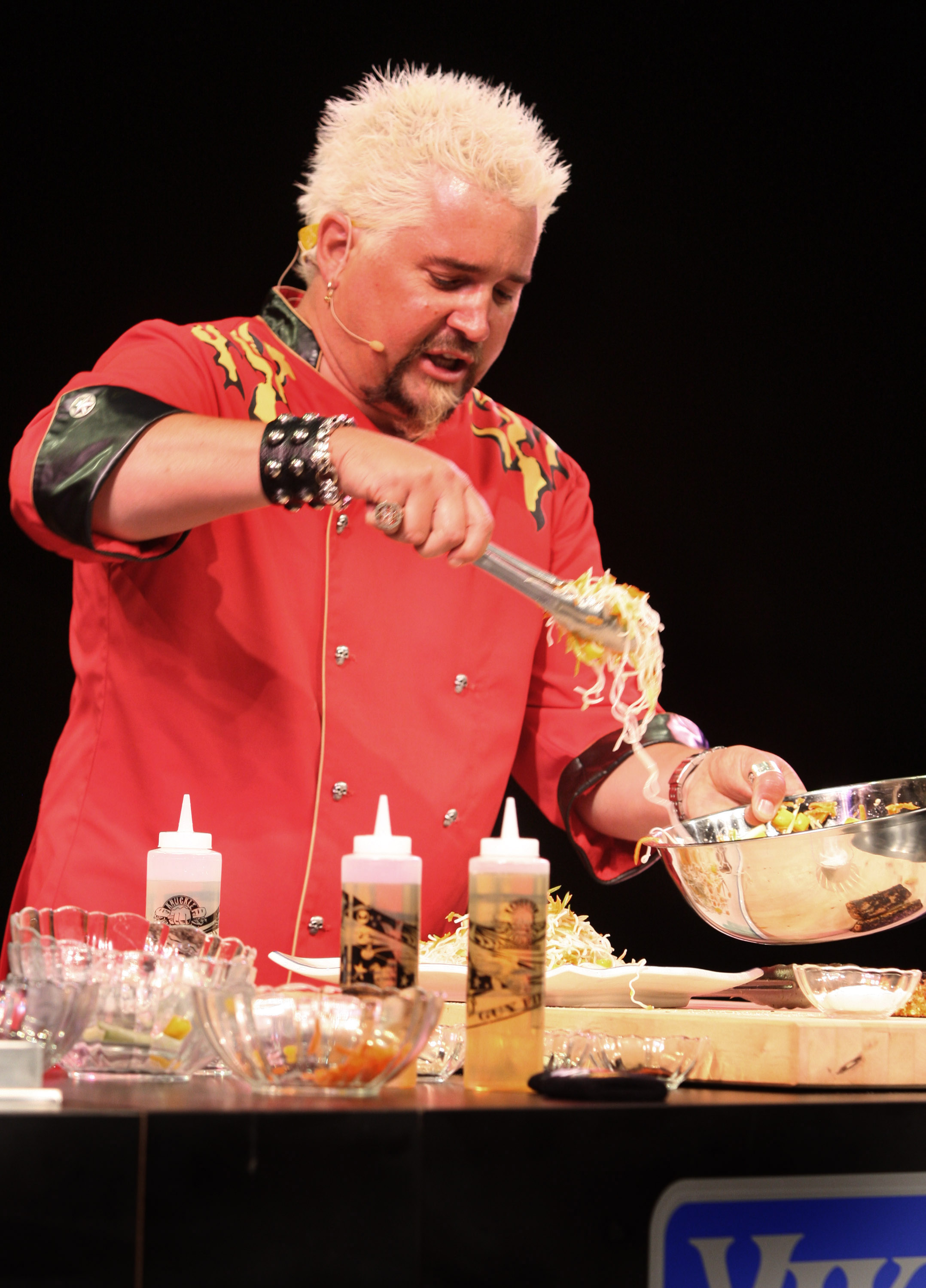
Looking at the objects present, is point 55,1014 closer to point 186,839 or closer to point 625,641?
point 186,839

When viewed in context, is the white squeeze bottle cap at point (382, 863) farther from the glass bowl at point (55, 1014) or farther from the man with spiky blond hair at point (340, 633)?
the man with spiky blond hair at point (340, 633)

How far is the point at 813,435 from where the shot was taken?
3.24 m

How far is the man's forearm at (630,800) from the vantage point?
183 cm

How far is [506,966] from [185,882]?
1.21 ft

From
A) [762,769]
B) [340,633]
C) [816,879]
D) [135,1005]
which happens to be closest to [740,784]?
[762,769]

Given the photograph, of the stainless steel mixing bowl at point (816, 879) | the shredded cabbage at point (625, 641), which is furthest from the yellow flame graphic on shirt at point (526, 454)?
the stainless steel mixing bowl at point (816, 879)

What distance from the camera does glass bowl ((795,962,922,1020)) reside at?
1200mm

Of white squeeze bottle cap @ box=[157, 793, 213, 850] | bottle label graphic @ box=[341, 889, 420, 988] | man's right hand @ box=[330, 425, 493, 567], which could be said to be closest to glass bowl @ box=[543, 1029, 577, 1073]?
bottle label graphic @ box=[341, 889, 420, 988]

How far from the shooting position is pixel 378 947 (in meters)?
0.95

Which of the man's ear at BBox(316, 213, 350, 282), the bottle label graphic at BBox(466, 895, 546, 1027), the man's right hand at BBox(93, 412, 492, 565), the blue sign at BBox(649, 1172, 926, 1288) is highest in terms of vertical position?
the man's ear at BBox(316, 213, 350, 282)

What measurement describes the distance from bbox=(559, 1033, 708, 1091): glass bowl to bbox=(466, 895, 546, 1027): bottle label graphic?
88 mm

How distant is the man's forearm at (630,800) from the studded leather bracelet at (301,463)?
0.66 metres

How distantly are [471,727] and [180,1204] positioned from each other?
129cm

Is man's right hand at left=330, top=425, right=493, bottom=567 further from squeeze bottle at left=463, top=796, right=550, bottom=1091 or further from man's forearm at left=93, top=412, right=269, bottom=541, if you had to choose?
squeeze bottle at left=463, top=796, right=550, bottom=1091
